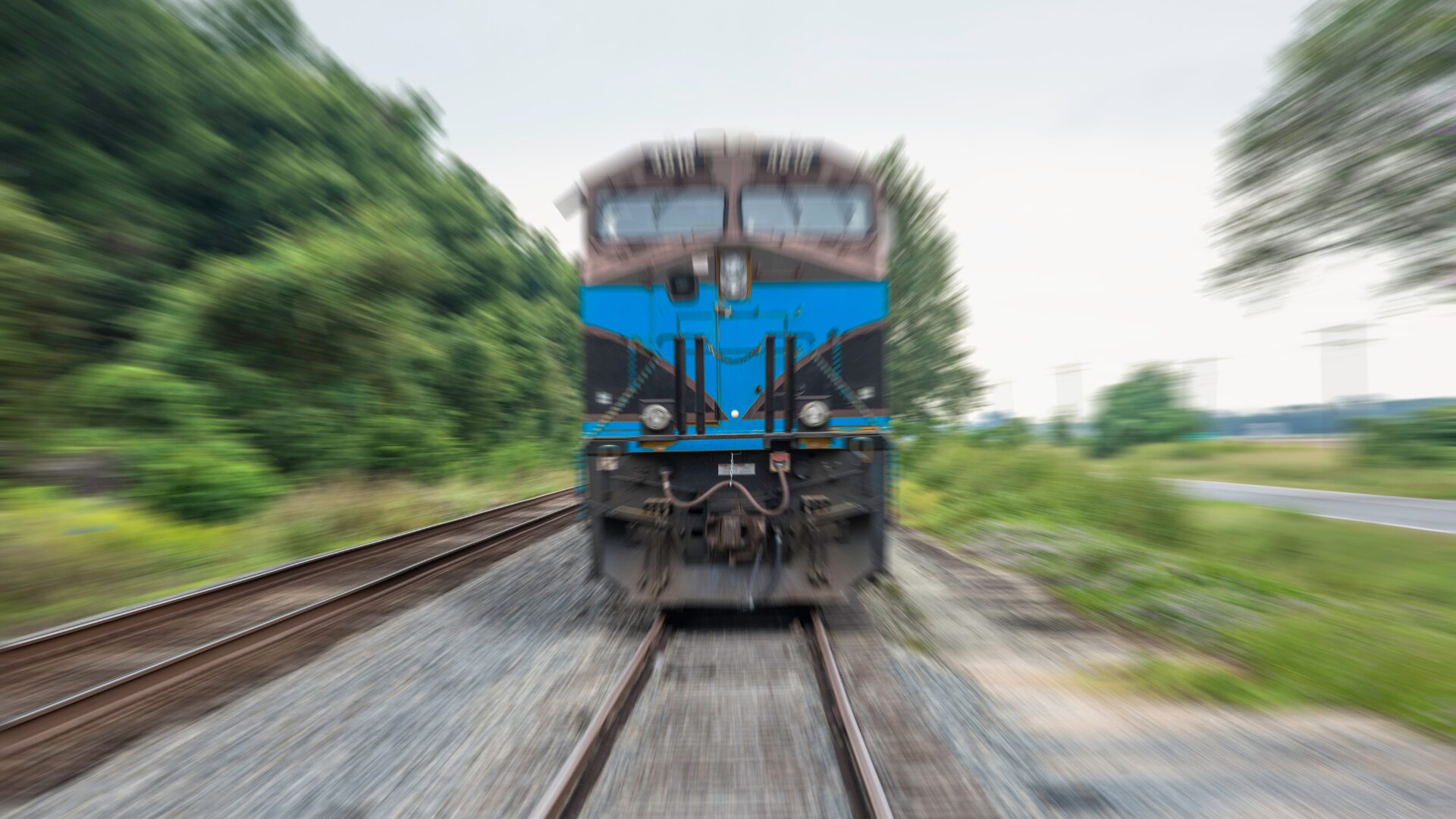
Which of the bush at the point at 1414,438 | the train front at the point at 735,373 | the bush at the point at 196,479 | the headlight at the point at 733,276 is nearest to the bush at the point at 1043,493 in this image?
the bush at the point at 1414,438

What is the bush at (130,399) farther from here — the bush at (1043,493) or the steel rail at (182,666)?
the bush at (1043,493)

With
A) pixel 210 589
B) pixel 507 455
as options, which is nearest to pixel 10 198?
pixel 210 589

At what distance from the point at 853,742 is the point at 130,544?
8.50 metres

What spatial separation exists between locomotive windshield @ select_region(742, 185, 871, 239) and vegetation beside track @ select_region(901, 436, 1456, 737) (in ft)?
13.4

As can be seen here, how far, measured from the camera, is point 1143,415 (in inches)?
483

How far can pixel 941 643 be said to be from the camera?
16.8 feet

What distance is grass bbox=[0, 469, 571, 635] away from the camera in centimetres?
623

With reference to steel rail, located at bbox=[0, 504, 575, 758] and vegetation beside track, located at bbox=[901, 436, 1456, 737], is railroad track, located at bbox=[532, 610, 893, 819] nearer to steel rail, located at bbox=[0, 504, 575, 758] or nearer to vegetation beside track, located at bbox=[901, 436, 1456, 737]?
vegetation beside track, located at bbox=[901, 436, 1456, 737]

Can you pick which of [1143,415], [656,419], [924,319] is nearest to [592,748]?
[656,419]

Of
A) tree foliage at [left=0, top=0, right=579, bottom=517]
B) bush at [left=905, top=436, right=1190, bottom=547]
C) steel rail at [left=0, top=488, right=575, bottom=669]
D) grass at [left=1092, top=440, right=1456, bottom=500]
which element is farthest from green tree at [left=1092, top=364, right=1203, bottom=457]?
tree foliage at [left=0, top=0, right=579, bottom=517]

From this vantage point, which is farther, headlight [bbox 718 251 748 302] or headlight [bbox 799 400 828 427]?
headlight [bbox 718 251 748 302]

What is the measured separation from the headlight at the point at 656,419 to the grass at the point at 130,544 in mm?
5834

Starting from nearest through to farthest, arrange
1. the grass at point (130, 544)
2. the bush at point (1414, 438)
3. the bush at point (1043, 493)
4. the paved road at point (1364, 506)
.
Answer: the grass at point (130, 544), the bush at point (1043, 493), the paved road at point (1364, 506), the bush at point (1414, 438)

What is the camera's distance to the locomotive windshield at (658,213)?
579 cm
